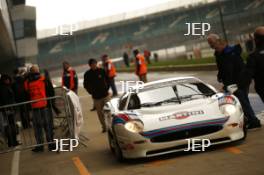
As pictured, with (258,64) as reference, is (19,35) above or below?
above

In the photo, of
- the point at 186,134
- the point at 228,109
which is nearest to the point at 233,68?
the point at 228,109

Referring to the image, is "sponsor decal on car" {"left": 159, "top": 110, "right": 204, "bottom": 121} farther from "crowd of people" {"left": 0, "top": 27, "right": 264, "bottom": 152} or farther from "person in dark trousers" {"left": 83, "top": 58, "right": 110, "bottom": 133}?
"person in dark trousers" {"left": 83, "top": 58, "right": 110, "bottom": 133}

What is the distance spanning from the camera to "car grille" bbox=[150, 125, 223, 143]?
32.4 feet

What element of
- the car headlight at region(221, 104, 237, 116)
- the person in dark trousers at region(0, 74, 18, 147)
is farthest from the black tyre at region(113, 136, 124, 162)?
the person in dark trousers at region(0, 74, 18, 147)

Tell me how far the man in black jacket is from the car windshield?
164 cm

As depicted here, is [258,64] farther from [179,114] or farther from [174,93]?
[174,93]

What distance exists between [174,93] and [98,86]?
4.66 metres

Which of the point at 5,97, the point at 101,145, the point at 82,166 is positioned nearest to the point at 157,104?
the point at 82,166

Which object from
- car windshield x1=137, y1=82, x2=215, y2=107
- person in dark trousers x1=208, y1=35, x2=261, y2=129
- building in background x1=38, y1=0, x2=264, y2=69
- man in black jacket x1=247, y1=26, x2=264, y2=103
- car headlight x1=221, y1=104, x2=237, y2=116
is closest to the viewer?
man in black jacket x1=247, y1=26, x2=264, y2=103

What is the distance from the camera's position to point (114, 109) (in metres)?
11.2

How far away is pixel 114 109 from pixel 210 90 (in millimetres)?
1580

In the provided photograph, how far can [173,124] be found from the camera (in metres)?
9.88

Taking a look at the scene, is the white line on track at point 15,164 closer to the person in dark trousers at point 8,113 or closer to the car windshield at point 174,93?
the person in dark trousers at point 8,113

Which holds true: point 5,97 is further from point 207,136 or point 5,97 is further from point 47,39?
point 47,39
